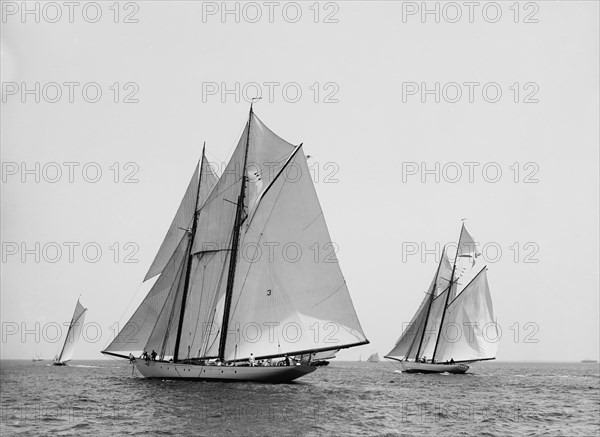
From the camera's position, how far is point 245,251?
5838cm

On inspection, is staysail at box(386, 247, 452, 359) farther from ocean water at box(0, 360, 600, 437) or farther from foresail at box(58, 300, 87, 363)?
foresail at box(58, 300, 87, 363)

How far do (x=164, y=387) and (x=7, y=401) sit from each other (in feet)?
35.7

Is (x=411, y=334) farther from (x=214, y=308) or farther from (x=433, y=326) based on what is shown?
(x=214, y=308)

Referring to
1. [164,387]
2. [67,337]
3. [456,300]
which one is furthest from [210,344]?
[67,337]

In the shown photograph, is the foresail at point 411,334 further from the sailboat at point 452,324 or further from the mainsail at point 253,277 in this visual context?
the mainsail at point 253,277

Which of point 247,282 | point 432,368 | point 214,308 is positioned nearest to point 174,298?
point 214,308

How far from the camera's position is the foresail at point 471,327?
97.3 m

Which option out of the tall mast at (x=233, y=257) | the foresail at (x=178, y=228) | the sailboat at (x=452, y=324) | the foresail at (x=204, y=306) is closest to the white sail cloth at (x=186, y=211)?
the foresail at (x=178, y=228)

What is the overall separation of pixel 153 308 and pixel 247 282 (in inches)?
418

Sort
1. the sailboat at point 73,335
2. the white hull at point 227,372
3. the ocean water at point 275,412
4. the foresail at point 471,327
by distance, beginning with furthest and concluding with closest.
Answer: the sailboat at point 73,335, the foresail at point 471,327, the white hull at point 227,372, the ocean water at point 275,412

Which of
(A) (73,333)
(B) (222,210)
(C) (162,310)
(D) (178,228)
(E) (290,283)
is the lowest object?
(A) (73,333)

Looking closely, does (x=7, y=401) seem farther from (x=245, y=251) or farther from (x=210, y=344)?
(x=245, y=251)

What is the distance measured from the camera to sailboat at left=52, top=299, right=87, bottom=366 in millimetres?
130000

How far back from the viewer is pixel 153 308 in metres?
63.3
